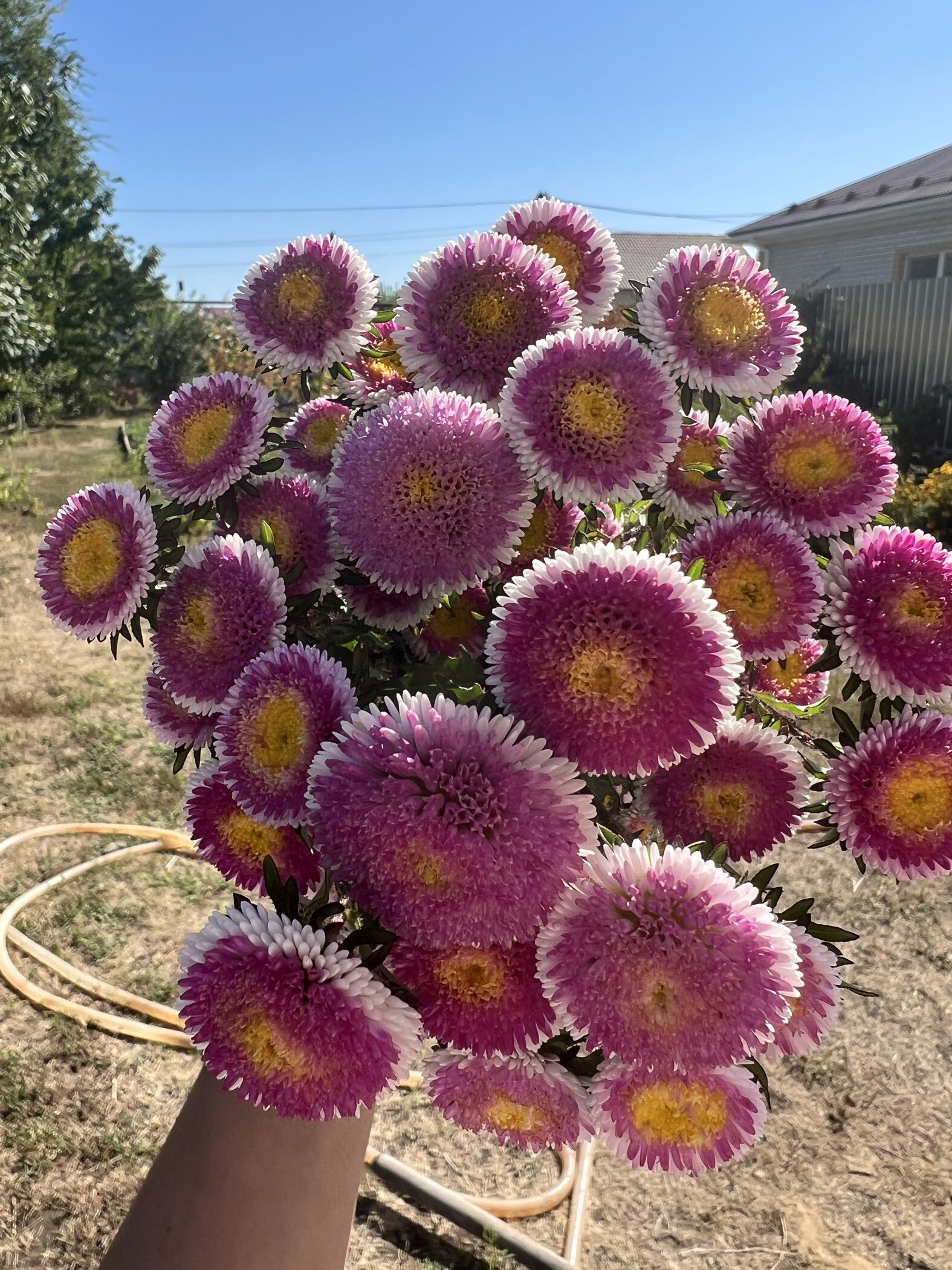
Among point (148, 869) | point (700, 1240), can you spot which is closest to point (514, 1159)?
point (700, 1240)

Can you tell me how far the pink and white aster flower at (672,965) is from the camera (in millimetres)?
554

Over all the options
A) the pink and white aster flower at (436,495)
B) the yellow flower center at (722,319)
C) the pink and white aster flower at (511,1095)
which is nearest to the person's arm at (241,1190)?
the pink and white aster flower at (511,1095)

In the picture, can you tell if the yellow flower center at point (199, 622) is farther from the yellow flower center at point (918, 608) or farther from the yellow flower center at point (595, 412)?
the yellow flower center at point (918, 608)

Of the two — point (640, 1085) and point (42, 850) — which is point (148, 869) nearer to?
point (42, 850)

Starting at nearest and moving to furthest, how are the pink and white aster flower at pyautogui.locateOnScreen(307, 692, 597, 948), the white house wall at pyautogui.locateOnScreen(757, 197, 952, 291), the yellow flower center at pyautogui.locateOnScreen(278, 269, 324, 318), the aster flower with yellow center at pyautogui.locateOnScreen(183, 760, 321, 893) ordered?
the pink and white aster flower at pyautogui.locateOnScreen(307, 692, 597, 948), the aster flower with yellow center at pyautogui.locateOnScreen(183, 760, 321, 893), the yellow flower center at pyautogui.locateOnScreen(278, 269, 324, 318), the white house wall at pyautogui.locateOnScreen(757, 197, 952, 291)

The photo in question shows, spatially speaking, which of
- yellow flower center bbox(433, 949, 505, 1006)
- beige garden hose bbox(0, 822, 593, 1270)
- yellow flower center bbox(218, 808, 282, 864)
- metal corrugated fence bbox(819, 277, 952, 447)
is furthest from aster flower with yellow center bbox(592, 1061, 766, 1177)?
metal corrugated fence bbox(819, 277, 952, 447)

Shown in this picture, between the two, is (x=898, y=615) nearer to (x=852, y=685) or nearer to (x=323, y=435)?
(x=852, y=685)

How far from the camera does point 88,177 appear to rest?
18.8m

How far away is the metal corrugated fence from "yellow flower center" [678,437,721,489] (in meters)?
9.92

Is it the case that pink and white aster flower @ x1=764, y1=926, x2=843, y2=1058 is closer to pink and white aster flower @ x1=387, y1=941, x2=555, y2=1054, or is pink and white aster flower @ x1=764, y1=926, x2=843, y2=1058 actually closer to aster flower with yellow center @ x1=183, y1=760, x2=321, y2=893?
pink and white aster flower @ x1=387, y1=941, x2=555, y2=1054

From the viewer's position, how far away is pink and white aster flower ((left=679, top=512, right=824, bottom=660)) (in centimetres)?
73

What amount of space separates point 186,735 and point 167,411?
30 centimetres

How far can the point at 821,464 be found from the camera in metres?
0.78

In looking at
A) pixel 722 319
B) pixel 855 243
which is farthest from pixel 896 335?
pixel 722 319
